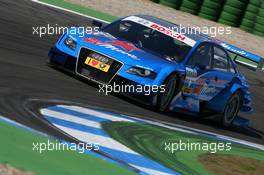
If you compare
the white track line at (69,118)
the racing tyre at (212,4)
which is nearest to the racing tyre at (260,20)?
the racing tyre at (212,4)

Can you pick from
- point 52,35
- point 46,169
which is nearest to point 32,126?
point 46,169

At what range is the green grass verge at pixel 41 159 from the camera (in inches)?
253

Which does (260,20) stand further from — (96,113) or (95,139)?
(95,139)

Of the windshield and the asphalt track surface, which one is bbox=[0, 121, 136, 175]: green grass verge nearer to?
the asphalt track surface

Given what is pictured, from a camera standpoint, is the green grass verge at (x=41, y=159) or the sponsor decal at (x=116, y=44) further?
the sponsor decal at (x=116, y=44)

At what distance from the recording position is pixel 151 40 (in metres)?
11.9

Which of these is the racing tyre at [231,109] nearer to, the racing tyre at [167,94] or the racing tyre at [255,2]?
the racing tyre at [167,94]

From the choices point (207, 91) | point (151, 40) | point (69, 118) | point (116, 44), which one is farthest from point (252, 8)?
point (69, 118)

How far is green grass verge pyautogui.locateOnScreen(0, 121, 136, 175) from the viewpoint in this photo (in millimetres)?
6438

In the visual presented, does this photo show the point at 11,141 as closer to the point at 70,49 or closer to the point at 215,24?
the point at 70,49

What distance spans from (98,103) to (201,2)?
1322 cm

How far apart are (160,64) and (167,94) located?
49 cm

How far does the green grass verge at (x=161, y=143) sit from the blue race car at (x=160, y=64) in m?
0.86

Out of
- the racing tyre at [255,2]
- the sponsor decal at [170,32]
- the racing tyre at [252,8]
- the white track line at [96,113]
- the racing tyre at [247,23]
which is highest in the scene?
the sponsor decal at [170,32]
